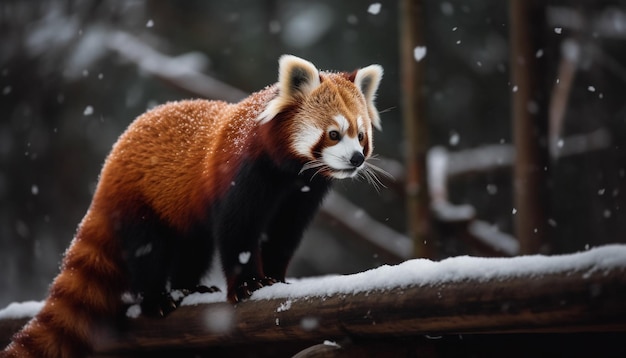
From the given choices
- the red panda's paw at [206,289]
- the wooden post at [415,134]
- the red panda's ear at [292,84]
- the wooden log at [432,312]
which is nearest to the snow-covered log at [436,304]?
the wooden log at [432,312]

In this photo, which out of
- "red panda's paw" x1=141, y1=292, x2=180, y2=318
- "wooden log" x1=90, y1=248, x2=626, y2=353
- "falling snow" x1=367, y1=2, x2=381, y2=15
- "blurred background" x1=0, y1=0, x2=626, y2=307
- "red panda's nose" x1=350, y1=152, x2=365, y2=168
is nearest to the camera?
"wooden log" x1=90, y1=248, x2=626, y2=353

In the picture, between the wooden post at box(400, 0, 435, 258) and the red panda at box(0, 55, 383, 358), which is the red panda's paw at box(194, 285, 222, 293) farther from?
the wooden post at box(400, 0, 435, 258)

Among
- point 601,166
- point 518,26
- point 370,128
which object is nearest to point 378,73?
point 370,128

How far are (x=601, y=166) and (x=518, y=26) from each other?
3.35 meters

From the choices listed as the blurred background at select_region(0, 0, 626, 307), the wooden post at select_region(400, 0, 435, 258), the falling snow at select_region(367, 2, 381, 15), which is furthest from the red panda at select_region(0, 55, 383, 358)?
the falling snow at select_region(367, 2, 381, 15)

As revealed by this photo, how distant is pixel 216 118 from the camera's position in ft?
7.86

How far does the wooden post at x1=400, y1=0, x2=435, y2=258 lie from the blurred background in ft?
2.01

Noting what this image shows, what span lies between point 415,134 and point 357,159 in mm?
1919

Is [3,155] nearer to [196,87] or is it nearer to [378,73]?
[196,87]

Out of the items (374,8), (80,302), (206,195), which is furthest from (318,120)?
(374,8)

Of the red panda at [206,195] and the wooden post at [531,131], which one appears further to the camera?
the wooden post at [531,131]

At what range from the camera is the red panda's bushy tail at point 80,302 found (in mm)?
2162

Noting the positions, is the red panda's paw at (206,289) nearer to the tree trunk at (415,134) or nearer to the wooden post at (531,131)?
the wooden post at (531,131)

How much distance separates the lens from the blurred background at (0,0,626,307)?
5754 mm
